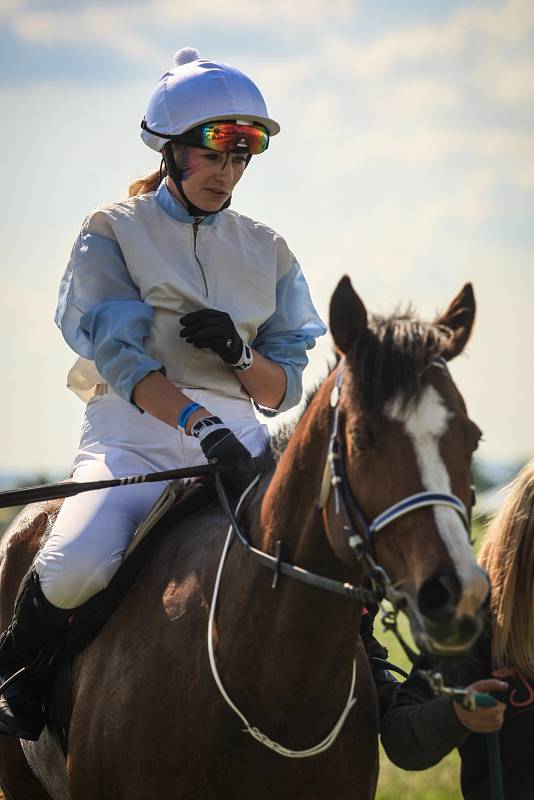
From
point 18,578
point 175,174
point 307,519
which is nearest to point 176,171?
point 175,174

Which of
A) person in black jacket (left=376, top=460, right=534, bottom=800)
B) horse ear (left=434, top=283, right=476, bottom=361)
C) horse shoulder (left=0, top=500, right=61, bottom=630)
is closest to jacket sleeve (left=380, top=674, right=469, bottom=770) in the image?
person in black jacket (left=376, top=460, right=534, bottom=800)

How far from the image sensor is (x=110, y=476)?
16.3 feet

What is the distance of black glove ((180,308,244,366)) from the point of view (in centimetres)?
482

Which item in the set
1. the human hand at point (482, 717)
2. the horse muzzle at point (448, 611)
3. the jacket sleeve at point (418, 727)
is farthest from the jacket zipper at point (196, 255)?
the horse muzzle at point (448, 611)

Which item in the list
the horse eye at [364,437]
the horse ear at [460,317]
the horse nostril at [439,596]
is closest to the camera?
the horse nostril at [439,596]

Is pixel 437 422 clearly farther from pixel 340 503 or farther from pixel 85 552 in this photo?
pixel 85 552

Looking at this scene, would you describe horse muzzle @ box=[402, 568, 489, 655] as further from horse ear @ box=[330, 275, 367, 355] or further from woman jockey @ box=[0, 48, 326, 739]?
woman jockey @ box=[0, 48, 326, 739]

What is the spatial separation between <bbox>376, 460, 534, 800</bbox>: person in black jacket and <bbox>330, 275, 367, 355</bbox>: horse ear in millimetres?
1311

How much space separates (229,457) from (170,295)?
38.6 inches

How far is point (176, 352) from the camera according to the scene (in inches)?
201

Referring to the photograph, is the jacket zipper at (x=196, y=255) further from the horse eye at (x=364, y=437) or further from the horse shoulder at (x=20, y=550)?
the horse eye at (x=364, y=437)

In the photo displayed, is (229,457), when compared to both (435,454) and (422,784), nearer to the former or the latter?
(435,454)

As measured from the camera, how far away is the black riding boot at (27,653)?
473 cm

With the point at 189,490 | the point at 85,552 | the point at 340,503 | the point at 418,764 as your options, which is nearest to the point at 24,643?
the point at 85,552
